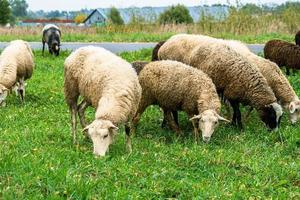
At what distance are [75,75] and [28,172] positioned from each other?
2.90 m

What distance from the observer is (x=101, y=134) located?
700cm

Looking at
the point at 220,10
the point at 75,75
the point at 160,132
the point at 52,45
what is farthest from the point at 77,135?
the point at 220,10

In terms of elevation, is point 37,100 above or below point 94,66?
below

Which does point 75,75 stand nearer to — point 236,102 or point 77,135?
point 77,135

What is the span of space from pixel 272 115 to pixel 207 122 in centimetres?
174

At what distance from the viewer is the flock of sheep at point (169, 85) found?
301 inches

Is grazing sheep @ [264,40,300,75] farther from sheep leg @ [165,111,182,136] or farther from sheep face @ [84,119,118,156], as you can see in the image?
sheep face @ [84,119,118,156]

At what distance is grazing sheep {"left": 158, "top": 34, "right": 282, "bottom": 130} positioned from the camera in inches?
389

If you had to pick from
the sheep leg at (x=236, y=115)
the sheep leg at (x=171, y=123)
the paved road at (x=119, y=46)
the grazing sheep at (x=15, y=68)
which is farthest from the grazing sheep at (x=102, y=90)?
the paved road at (x=119, y=46)

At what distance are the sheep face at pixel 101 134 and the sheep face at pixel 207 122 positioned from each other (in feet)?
6.61

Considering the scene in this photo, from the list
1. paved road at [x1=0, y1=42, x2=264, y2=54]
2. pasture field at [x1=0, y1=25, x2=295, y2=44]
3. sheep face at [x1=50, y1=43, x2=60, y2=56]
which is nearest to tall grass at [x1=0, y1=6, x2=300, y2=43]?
pasture field at [x1=0, y1=25, x2=295, y2=44]

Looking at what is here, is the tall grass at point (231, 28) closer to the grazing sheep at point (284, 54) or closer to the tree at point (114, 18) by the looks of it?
the tree at point (114, 18)

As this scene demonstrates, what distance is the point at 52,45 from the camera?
22094 mm

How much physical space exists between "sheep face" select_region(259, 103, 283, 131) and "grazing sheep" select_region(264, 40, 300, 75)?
6.45 meters
